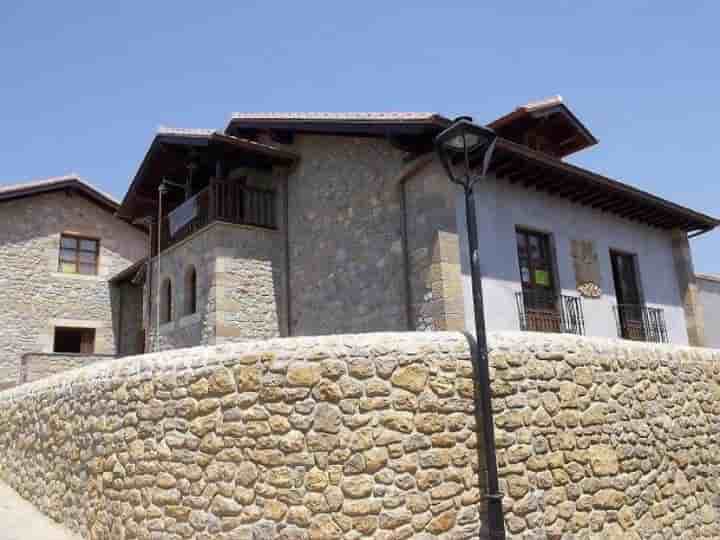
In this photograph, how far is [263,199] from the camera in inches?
505

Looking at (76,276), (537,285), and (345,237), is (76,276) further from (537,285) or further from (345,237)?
(537,285)

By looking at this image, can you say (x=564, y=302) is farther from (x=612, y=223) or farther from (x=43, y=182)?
(x=43, y=182)

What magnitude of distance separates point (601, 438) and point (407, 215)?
202 inches

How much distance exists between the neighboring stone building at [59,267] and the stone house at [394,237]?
15.9ft

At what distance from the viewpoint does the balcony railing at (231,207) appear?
11977mm

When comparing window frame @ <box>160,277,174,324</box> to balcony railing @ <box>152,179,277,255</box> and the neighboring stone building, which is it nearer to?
balcony railing @ <box>152,179,277,255</box>

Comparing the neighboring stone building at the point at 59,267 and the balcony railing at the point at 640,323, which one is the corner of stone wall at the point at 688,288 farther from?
the neighboring stone building at the point at 59,267

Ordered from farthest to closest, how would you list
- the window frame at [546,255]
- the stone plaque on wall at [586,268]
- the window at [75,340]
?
the window at [75,340]
the stone plaque on wall at [586,268]
the window frame at [546,255]

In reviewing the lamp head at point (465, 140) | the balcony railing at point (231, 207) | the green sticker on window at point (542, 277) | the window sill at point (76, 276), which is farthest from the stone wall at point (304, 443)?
the window sill at point (76, 276)

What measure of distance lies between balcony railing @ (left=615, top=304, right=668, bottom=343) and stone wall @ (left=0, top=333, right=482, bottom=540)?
7.72m

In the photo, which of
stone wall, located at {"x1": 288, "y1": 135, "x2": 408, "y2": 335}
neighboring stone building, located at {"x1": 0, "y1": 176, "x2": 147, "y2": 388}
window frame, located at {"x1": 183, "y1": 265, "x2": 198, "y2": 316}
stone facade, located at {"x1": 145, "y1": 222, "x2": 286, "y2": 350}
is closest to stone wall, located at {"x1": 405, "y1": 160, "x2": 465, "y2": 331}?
stone wall, located at {"x1": 288, "y1": 135, "x2": 408, "y2": 335}

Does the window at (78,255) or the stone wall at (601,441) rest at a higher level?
the window at (78,255)

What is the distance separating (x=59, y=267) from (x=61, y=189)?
2.47 metres

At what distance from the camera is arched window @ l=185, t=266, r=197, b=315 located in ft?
41.5
